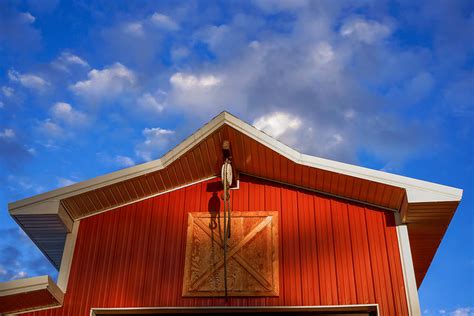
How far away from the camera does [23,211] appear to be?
10.6 metres

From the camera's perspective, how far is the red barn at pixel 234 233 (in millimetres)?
9867

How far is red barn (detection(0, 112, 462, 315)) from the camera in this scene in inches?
388

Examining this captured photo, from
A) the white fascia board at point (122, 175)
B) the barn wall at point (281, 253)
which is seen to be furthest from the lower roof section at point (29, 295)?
the white fascia board at point (122, 175)

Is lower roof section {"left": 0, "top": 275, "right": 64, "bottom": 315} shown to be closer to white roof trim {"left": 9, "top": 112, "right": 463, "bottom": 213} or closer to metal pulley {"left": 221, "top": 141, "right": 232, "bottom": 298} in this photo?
white roof trim {"left": 9, "top": 112, "right": 463, "bottom": 213}

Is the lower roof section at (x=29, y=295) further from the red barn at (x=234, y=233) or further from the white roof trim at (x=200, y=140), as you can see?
the white roof trim at (x=200, y=140)

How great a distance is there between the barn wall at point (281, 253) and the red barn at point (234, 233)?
19 millimetres

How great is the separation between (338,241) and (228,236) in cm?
200

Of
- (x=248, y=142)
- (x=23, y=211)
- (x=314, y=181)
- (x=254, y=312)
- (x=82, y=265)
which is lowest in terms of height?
(x=254, y=312)

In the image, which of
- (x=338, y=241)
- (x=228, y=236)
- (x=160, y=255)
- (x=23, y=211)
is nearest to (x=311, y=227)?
(x=338, y=241)

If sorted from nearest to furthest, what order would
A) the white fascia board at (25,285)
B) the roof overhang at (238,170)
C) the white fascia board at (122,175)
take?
the white fascia board at (25,285) < the roof overhang at (238,170) < the white fascia board at (122,175)

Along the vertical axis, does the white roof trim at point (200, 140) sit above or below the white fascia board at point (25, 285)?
above

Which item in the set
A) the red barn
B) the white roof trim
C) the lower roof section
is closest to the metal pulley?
the red barn

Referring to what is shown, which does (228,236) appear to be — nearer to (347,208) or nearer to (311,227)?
(311,227)

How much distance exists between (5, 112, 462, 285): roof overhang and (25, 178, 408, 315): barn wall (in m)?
0.24
